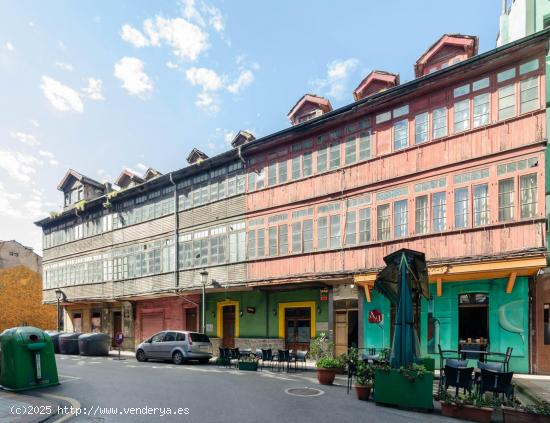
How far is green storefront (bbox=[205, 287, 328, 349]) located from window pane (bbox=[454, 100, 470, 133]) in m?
8.51

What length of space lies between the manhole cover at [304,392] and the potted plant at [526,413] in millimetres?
4282

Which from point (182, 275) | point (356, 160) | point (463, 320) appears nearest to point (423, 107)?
point (356, 160)

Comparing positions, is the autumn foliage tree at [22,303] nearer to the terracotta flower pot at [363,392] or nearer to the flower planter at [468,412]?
the terracotta flower pot at [363,392]

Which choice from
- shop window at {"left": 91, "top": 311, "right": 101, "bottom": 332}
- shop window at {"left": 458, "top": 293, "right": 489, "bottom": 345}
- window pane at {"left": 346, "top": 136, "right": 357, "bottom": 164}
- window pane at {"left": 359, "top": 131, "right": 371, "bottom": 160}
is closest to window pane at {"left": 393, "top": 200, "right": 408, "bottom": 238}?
window pane at {"left": 359, "top": 131, "right": 371, "bottom": 160}

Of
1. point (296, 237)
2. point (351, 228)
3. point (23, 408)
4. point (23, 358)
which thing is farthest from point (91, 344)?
point (23, 408)

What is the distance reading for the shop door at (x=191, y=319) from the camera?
2495 centimetres

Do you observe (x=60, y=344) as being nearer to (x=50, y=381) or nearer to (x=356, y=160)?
(x=50, y=381)

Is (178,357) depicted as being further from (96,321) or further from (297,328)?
(96,321)

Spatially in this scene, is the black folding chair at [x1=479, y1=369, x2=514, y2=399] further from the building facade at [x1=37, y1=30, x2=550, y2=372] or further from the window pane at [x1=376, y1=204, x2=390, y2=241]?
the window pane at [x1=376, y1=204, x2=390, y2=241]

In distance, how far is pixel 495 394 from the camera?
859cm

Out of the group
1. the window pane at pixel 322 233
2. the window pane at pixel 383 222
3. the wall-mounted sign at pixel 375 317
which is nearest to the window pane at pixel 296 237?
the window pane at pixel 322 233

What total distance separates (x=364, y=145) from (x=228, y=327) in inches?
464

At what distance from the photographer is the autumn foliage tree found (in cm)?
4025

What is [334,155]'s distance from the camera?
1856 centimetres
